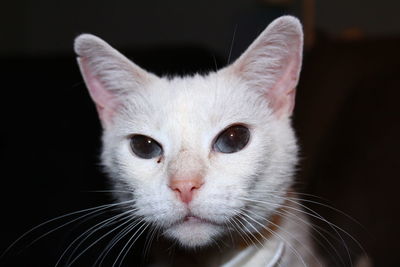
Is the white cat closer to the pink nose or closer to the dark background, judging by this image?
the pink nose

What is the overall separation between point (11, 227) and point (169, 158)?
0.75 metres

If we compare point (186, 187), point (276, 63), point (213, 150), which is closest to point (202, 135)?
point (213, 150)

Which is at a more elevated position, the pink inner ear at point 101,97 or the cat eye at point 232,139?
the pink inner ear at point 101,97

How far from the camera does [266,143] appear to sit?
121 centimetres

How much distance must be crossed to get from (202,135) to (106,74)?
1.22ft

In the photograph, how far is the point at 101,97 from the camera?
4.53 ft

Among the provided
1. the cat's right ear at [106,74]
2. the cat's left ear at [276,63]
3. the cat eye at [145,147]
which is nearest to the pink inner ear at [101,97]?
the cat's right ear at [106,74]

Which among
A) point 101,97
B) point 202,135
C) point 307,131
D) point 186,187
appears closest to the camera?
point 186,187

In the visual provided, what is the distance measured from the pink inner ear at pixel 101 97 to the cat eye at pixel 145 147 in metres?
0.18

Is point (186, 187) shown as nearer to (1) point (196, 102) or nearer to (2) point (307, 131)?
(1) point (196, 102)

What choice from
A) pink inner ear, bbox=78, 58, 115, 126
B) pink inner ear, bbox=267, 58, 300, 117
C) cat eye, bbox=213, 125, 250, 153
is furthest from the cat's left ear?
pink inner ear, bbox=78, 58, 115, 126

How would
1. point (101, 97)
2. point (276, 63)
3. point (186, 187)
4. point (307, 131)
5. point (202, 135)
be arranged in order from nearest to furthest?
point (186, 187) → point (202, 135) → point (276, 63) → point (101, 97) → point (307, 131)

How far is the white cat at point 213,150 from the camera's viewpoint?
1.07 metres

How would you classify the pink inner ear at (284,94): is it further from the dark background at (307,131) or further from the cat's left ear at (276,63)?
the dark background at (307,131)
